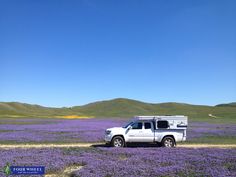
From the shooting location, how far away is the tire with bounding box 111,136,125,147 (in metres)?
25.2

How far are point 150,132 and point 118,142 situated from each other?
288 centimetres

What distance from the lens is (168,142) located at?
85.3 feet

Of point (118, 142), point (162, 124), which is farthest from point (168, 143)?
point (118, 142)

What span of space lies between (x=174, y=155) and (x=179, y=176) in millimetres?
5766

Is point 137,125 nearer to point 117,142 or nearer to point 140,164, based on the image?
point 117,142

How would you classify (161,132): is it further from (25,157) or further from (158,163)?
(25,157)

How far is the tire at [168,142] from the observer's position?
25875 mm

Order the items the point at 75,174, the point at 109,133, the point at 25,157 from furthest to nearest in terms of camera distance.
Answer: the point at 109,133, the point at 25,157, the point at 75,174

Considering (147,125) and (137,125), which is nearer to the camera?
(137,125)

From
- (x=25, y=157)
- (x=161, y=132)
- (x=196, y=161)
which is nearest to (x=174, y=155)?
(x=196, y=161)

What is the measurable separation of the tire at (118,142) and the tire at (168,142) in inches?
136

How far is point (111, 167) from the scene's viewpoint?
14.8m

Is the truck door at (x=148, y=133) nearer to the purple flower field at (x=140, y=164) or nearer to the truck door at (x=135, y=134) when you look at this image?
the truck door at (x=135, y=134)

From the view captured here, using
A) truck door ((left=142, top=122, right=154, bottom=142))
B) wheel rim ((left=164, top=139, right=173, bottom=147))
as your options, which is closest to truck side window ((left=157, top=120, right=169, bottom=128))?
truck door ((left=142, top=122, right=154, bottom=142))
